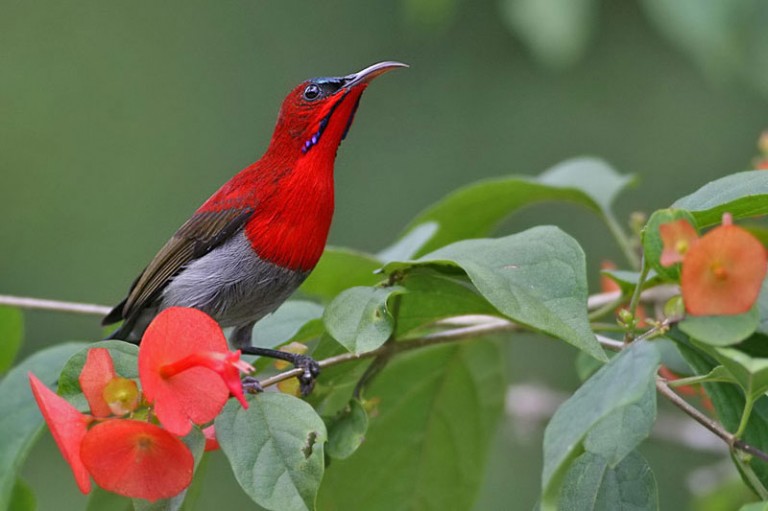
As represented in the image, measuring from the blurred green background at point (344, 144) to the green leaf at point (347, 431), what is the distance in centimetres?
475

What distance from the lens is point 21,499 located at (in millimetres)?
2324

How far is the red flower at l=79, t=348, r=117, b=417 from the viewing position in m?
1.68

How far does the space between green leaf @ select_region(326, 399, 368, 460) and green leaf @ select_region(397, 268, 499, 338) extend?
20 cm

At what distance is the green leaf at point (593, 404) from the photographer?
4.34ft

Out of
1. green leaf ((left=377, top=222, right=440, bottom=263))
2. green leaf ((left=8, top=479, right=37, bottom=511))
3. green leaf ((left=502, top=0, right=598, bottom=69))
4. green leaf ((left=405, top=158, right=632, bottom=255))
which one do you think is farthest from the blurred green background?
green leaf ((left=8, top=479, right=37, bottom=511))

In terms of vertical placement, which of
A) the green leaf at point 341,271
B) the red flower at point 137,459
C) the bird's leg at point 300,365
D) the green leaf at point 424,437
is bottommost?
the green leaf at point 424,437

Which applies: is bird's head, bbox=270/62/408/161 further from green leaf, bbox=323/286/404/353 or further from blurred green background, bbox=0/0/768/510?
blurred green background, bbox=0/0/768/510

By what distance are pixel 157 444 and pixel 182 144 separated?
27.3 feet

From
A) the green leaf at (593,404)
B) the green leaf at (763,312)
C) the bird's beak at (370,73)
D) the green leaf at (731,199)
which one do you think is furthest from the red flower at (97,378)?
the bird's beak at (370,73)

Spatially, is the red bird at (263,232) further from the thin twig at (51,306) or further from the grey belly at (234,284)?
the thin twig at (51,306)

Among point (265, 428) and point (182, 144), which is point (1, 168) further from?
point (265, 428)

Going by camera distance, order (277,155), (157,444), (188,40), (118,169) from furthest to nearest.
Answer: (188,40)
(118,169)
(277,155)
(157,444)

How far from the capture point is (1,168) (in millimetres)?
9914

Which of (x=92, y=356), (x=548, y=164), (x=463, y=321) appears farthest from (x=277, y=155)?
(x=548, y=164)
